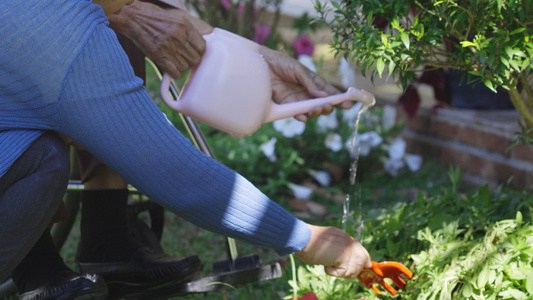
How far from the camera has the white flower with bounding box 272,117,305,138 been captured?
2727 mm

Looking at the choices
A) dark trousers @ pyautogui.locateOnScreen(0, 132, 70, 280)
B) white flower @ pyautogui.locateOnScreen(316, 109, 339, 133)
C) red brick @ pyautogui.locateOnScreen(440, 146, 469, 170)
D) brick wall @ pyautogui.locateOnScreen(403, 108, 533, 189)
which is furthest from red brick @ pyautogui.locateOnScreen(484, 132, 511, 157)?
dark trousers @ pyautogui.locateOnScreen(0, 132, 70, 280)

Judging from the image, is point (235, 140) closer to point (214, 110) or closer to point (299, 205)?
point (299, 205)

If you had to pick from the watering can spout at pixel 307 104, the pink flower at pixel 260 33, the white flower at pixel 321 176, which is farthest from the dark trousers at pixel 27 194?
the pink flower at pixel 260 33

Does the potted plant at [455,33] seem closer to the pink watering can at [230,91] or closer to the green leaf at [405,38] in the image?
the green leaf at [405,38]

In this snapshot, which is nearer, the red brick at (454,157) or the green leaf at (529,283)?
the green leaf at (529,283)

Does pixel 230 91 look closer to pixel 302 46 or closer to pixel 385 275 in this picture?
pixel 385 275

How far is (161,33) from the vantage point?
1.46 meters

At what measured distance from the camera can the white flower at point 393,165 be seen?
9.57ft

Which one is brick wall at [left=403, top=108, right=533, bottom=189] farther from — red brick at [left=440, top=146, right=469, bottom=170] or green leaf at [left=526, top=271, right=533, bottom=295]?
green leaf at [left=526, top=271, right=533, bottom=295]

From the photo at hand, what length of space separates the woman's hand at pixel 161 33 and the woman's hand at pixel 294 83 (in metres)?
0.18

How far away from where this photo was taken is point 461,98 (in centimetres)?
278

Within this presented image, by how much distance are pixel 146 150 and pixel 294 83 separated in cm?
63

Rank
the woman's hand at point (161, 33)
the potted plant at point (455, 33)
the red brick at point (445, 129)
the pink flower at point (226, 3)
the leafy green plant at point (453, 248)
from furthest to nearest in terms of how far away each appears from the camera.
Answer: the pink flower at point (226, 3) → the red brick at point (445, 129) → the woman's hand at point (161, 33) → the leafy green plant at point (453, 248) → the potted plant at point (455, 33)

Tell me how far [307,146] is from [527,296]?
173 cm
